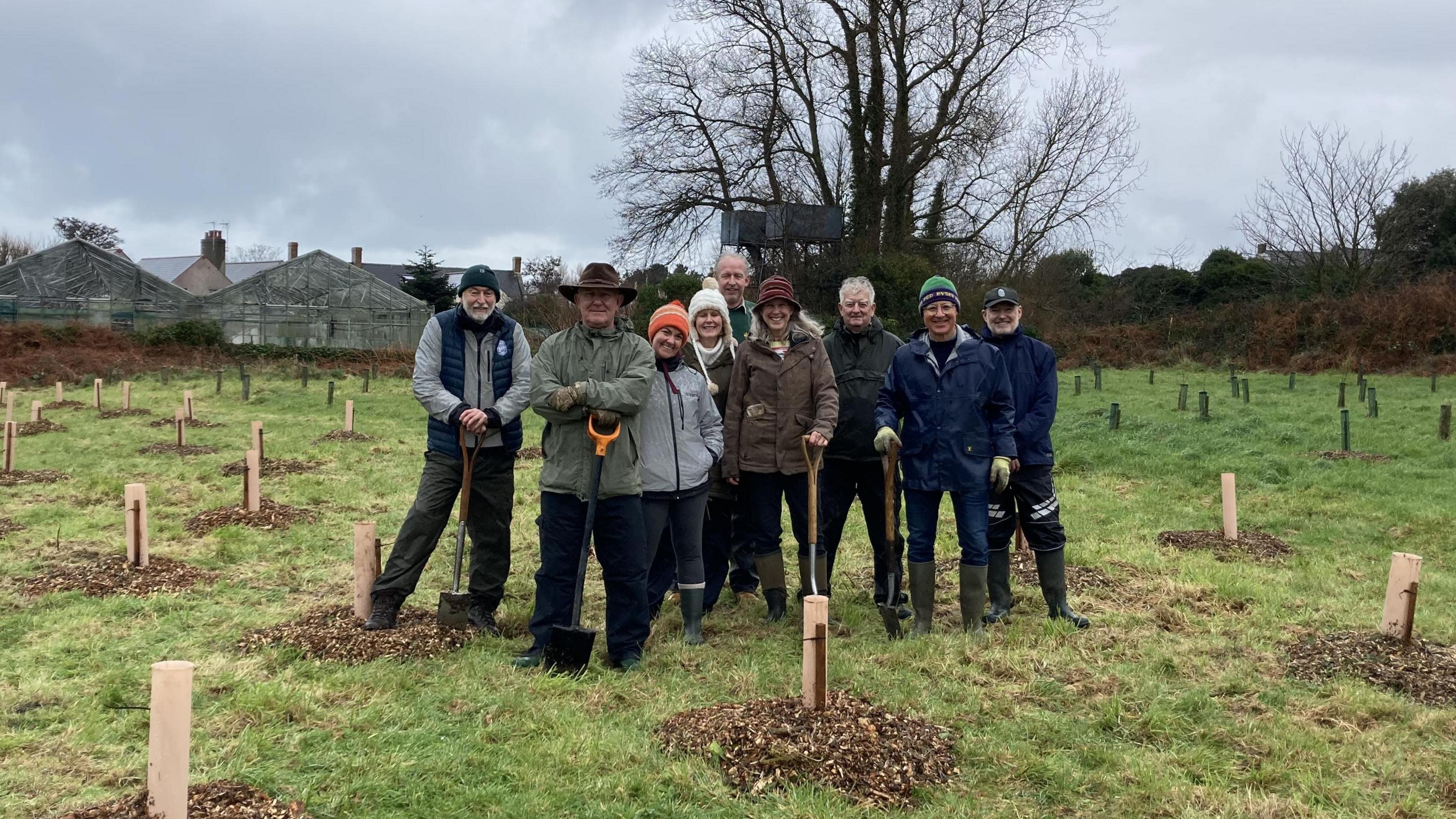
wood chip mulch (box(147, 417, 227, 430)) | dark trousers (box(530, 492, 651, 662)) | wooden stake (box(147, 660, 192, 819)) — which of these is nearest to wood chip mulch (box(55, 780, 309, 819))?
wooden stake (box(147, 660, 192, 819))

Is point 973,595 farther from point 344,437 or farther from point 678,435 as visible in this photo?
point 344,437

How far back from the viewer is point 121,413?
Answer: 61.4 feet

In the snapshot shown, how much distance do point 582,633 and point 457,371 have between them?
1662mm

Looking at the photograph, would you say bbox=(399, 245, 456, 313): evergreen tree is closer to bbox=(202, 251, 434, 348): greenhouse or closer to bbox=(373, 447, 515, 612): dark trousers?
bbox=(202, 251, 434, 348): greenhouse

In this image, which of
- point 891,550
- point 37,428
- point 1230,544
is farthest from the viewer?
point 37,428

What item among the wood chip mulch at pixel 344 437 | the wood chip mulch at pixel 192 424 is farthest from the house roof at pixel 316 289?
the wood chip mulch at pixel 344 437

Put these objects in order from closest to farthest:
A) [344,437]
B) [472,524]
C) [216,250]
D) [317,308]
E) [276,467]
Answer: [472,524], [276,467], [344,437], [317,308], [216,250]

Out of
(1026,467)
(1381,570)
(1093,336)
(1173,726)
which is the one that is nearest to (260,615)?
(1026,467)

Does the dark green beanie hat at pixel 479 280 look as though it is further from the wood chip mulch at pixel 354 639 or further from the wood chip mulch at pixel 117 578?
the wood chip mulch at pixel 117 578

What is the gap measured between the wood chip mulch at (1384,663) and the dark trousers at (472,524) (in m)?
4.19

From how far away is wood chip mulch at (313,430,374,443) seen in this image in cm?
1555

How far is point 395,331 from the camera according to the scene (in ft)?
139

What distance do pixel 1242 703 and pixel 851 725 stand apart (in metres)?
1.94

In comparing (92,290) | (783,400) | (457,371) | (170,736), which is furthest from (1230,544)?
(92,290)
